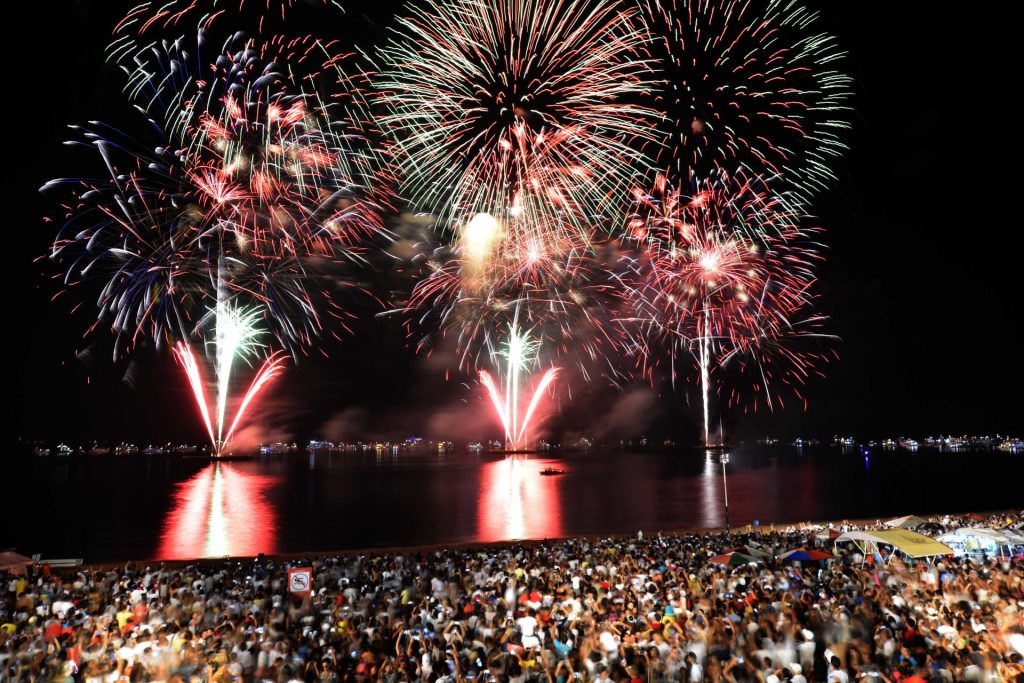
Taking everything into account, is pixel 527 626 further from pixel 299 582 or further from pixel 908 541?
pixel 908 541

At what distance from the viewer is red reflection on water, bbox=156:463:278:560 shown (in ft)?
125

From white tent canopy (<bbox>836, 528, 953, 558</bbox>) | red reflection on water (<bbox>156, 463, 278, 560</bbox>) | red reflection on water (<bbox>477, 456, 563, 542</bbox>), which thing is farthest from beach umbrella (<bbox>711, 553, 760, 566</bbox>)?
red reflection on water (<bbox>156, 463, 278, 560</bbox>)

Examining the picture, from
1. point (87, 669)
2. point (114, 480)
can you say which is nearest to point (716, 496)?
point (87, 669)

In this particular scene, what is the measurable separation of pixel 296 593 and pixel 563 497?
56.0m

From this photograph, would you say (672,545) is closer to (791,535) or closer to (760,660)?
(791,535)

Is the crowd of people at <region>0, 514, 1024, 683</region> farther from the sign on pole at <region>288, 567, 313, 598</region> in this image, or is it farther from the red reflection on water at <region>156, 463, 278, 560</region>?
the red reflection on water at <region>156, 463, 278, 560</region>

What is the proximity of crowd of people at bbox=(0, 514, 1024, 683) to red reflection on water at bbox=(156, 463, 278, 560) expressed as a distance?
22374 millimetres

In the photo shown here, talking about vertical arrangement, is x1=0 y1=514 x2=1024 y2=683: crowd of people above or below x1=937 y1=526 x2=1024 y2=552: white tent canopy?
above

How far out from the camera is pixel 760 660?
28.4ft

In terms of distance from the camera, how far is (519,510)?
183ft

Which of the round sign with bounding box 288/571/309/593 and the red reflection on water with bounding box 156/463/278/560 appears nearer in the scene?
the round sign with bounding box 288/571/309/593

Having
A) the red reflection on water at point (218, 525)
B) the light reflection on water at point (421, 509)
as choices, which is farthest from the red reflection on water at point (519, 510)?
the red reflection on water at point (218, 525)

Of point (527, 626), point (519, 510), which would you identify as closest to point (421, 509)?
point (519, 510)

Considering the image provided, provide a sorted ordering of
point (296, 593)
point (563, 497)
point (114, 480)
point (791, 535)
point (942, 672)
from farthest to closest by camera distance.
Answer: point (114, 480) → point (563, 497) → point (791, 535) → point (296, 593) → point (942, 672)
